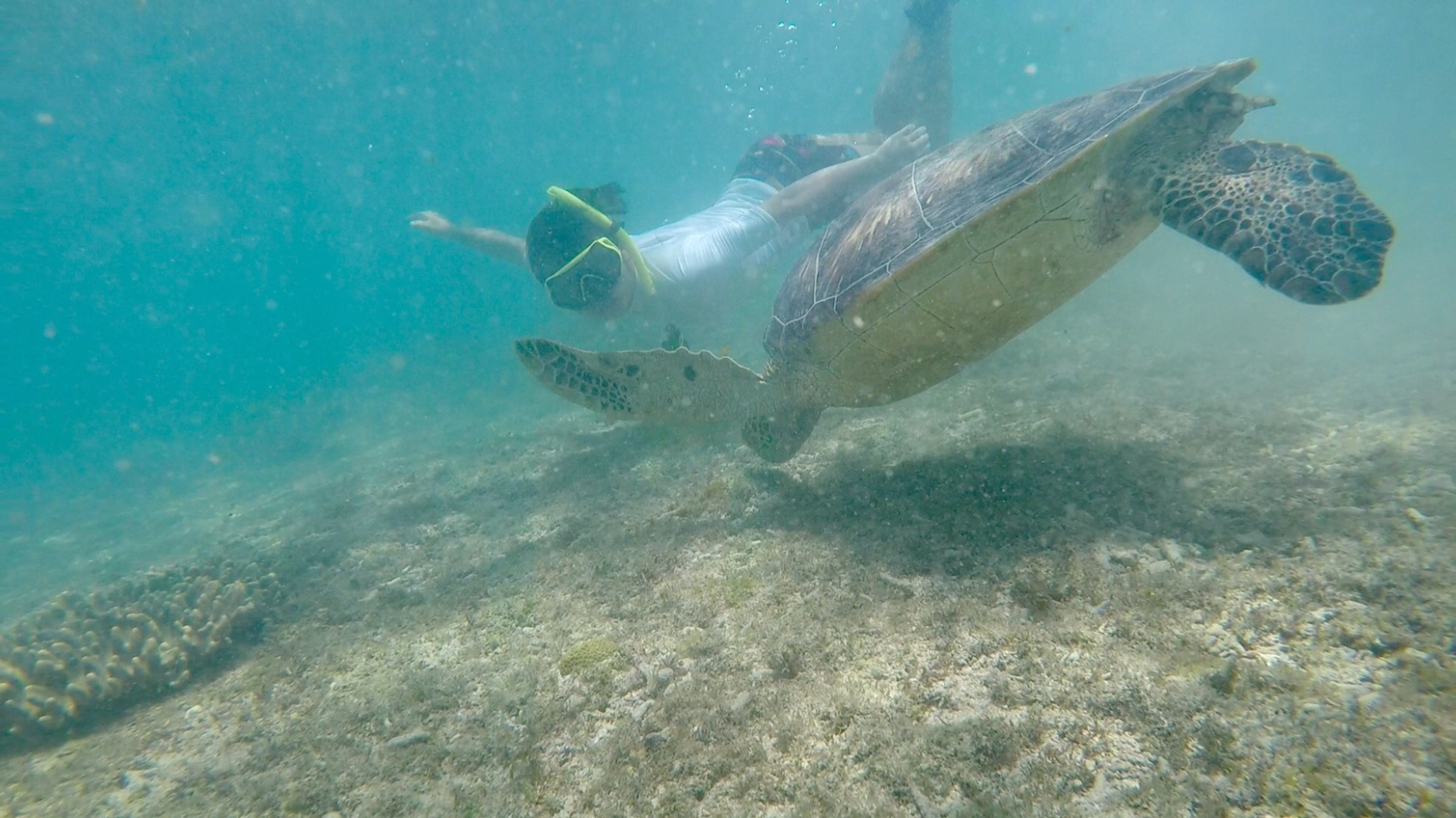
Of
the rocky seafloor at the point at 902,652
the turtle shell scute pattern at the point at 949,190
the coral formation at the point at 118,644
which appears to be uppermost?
the turtle shell scute pattern at the point at 949,190

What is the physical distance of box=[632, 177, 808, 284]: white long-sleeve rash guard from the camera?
7.45m

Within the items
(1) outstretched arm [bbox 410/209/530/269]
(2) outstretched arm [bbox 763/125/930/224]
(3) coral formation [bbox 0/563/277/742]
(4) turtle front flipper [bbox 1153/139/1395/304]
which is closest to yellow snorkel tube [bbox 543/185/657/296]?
(1) outstretched arm [bbox 410/209/530/269]

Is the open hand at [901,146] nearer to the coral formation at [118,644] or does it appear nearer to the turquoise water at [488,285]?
the turquoise water at [488,285]

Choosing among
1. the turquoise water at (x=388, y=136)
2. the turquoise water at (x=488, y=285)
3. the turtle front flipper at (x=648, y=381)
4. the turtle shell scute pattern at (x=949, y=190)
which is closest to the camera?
the turtle shell scute pattern at (x=949, y=190)

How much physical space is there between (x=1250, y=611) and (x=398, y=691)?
3.57m

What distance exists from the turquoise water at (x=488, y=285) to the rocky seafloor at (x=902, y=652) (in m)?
0.08

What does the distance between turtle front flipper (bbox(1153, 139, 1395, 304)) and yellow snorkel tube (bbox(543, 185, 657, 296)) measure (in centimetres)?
467

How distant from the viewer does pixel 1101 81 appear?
233ft

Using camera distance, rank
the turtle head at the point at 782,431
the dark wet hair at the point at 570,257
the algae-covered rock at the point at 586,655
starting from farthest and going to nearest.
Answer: the dark wet hair at the point at 570,257 → the turtle head at the point at 782,431 → the algae-covered rock at the point at 586,655

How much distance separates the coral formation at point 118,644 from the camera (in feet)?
10.1

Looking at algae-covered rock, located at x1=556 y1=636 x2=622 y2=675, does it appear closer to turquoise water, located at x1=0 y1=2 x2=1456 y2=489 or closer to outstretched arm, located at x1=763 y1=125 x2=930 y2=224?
outstretched arm, located at x1=763 y1=125 x2=930 y2=224

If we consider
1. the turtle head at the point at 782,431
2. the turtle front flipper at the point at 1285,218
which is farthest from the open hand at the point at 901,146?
the turtle head at the point at 782,431

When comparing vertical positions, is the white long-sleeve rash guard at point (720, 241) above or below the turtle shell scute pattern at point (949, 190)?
above

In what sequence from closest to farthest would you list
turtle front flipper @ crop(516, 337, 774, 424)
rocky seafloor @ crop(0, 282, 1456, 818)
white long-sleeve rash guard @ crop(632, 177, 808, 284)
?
rocky seafloor @ crop(0, 282, 1456, 818), turtle front flipper @ crop(516, 337, 774, 424), white long-sleeve rash guard @ crop(632, 177, 808, 284)
